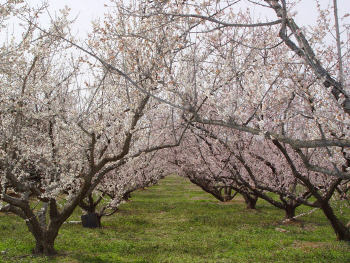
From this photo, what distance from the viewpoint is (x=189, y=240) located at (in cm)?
1066

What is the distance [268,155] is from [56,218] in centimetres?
1035

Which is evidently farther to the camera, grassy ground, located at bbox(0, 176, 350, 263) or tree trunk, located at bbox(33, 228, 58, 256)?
grassy ground, located at bbox(0, 176, 350, 263)

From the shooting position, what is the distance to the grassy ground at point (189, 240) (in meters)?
8.27

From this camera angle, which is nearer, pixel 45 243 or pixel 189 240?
pixel 45 243

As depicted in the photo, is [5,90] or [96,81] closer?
[96,81]

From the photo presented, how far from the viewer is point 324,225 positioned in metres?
12.9

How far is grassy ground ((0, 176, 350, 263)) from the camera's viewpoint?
827 cm

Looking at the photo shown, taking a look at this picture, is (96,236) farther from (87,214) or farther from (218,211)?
(218,211)

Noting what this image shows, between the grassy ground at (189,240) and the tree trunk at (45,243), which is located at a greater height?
the tree trunk at (45,243)

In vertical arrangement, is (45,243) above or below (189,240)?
above

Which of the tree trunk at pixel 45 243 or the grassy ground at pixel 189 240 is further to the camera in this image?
the grassy ground at pixel 189 240

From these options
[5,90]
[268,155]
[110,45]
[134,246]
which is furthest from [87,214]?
[268,155]

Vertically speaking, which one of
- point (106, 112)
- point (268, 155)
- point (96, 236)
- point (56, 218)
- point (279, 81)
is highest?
point (279, 81)

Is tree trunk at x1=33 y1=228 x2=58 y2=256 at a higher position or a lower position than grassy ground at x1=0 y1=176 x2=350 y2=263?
higher
